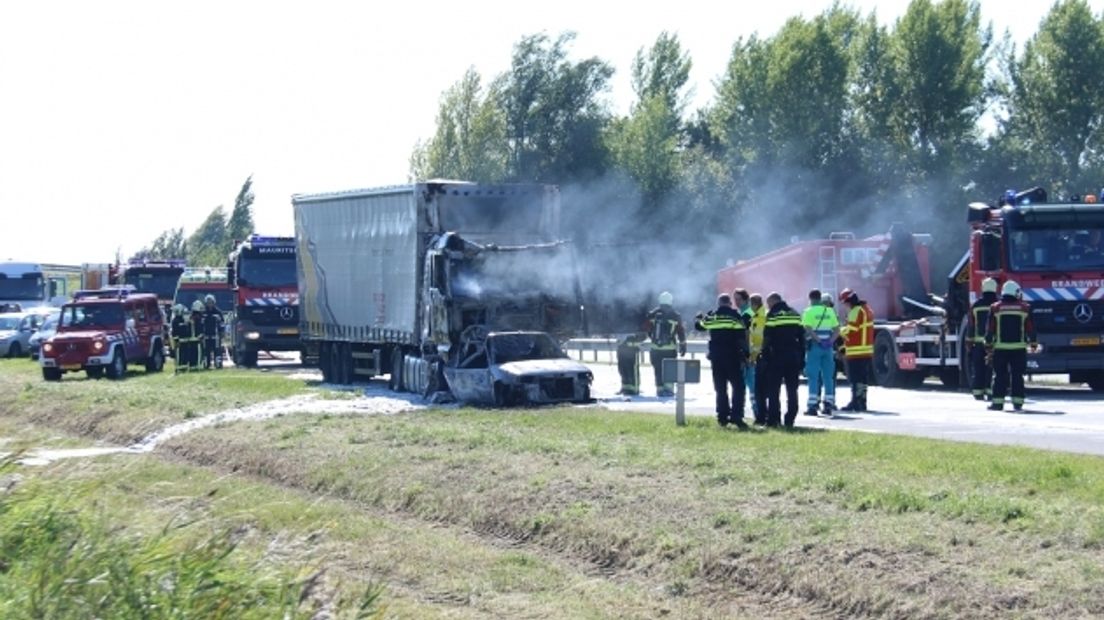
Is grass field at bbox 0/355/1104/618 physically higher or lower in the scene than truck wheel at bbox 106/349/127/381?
lower

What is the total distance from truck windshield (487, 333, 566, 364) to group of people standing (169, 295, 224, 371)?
53.3 feet

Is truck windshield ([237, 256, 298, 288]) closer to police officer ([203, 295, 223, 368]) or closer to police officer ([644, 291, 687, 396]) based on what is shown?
police officer ([203, 295, 223, 368])

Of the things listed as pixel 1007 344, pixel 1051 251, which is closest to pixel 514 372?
pixel 1007 344

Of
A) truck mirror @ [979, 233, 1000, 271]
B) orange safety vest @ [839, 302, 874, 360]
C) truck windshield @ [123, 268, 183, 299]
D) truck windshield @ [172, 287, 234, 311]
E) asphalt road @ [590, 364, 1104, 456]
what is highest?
truck windshield @ [123, 268, 183, 299]

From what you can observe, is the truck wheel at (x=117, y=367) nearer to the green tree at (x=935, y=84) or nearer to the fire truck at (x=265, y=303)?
the fire truck at (x=265, y=303)

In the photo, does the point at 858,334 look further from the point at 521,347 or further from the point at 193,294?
the point at 193,294

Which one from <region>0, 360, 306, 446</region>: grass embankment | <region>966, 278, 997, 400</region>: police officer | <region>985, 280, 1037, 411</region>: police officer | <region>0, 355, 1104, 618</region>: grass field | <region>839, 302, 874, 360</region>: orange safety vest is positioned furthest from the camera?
<region>0, 360, 306, 446</region>: grass embankment

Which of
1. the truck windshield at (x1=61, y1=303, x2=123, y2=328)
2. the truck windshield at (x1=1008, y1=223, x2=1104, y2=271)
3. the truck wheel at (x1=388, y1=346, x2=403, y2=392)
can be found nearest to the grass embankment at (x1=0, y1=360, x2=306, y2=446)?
the truck wheel at (x1=388, y1=346, x2=403, y2=392)

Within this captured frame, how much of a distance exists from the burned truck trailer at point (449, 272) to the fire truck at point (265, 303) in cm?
1087

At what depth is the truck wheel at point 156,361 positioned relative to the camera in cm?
4509

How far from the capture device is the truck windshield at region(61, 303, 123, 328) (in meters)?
43.5

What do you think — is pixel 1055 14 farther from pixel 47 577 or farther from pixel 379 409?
pixel 47 577

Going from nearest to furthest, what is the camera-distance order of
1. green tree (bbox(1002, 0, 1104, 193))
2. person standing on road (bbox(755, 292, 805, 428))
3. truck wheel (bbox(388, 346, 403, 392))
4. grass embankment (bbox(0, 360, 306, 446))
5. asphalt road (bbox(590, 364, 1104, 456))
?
asphalt road (bbox(590, 364, 1104, 456))
person standing on road (bbox(755, 292, 805, 428))
grass embankment (bbox(0, 360, 306, 446))
truck wheel (bbox(388, 346, 403, 392))
green tree (bbox(1002, 0, 1104, 193))

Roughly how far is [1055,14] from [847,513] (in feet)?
163
